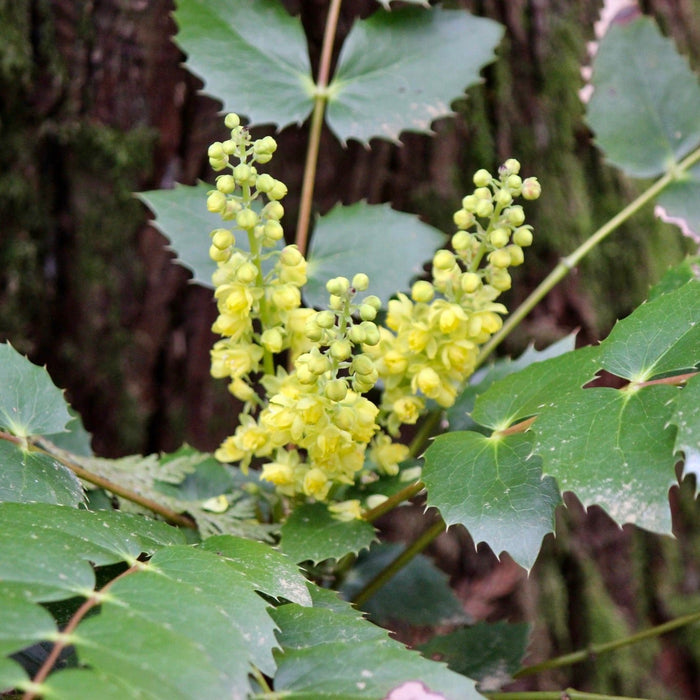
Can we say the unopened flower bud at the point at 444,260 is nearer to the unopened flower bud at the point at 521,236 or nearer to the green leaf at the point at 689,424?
the unopened flower bud at the point at 521,236

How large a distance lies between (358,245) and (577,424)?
60 centimetres

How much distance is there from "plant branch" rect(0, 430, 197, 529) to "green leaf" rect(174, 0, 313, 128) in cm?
64

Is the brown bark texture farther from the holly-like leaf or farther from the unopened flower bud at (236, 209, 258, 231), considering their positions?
the holly-like leaf

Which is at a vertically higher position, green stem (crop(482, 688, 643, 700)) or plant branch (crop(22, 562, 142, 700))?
plant branch (crop(22, 562, 142, 700))

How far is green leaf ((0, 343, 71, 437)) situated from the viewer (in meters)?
1.02

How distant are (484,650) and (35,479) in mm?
813

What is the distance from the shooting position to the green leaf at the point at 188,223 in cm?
130

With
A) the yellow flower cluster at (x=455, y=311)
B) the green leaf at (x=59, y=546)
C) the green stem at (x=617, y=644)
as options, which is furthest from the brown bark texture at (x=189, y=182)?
the green leaf at (x=59, y=546)

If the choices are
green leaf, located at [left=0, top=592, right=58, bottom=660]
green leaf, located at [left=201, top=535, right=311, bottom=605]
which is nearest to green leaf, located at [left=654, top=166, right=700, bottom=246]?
green leaf, located at [left=201, top=535, right=311, bottom=605]

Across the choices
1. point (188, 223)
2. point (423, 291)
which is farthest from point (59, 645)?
point (188, 223)

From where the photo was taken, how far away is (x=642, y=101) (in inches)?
60.4

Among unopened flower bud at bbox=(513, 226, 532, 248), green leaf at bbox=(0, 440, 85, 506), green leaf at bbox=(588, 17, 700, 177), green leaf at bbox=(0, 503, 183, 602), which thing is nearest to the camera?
green leaf at bbox=(0, 503, 183, 602)

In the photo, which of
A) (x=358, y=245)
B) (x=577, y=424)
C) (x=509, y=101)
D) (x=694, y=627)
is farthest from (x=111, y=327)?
(x=694, y=627)

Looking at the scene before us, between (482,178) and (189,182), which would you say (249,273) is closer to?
(482,178)
